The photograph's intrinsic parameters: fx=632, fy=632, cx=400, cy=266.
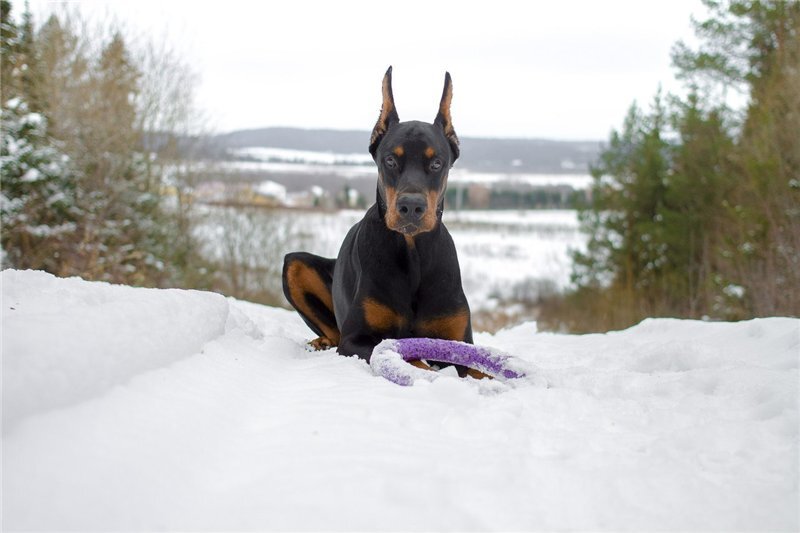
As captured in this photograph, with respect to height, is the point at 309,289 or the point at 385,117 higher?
the point at 385,117

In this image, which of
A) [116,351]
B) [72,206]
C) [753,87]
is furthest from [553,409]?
[753,87]

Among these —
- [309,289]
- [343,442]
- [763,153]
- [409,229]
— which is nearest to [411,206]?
[409,229]

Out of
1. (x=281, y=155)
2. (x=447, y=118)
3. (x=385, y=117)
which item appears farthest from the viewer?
(x=281, y=155)

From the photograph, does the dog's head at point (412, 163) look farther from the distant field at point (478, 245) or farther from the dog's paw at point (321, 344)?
the distant field at point (478, 245)

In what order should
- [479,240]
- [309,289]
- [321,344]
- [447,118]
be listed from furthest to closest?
[479,240] < [309,289] < [321,344] < [447,118]

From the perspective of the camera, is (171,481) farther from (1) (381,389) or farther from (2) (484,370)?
(2) (484,370)

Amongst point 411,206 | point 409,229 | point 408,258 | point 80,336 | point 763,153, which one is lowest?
point 80,336

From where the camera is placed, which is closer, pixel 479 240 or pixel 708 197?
pixel 708 197

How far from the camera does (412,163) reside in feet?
11.6

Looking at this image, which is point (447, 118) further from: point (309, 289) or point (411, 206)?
point (309, 289)

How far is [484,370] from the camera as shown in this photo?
3.00 metres

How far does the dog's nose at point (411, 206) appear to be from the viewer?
3289 millimetres

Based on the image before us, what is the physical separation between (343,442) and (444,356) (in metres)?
1.29

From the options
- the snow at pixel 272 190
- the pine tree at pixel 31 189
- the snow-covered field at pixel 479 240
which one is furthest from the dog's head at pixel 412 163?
the snow at pixel 272 190
